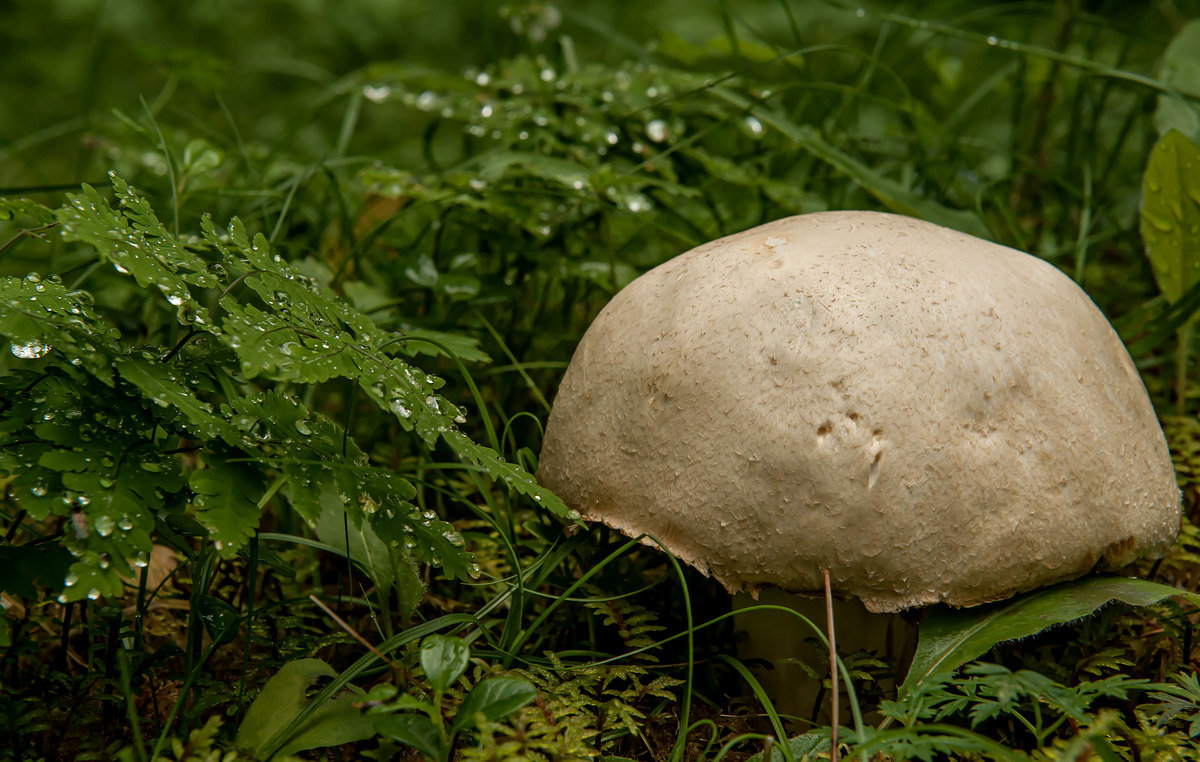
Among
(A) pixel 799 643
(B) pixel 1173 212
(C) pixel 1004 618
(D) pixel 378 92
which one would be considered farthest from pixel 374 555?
(B) pixel 1173 212

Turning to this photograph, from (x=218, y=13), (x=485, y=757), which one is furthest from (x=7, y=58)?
(x=485, y=757)

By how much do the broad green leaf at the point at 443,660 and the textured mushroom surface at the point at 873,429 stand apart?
412mm

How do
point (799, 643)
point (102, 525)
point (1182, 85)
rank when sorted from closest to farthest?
point (102, 525) → point (799, 643) → point (1182, 85)

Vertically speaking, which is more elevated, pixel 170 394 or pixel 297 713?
pixel 170 394

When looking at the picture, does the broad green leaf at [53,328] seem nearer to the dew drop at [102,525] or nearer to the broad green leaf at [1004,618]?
the dew drop at [102,525]

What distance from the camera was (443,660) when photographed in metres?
1.31

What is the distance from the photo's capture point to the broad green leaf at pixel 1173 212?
223 cm

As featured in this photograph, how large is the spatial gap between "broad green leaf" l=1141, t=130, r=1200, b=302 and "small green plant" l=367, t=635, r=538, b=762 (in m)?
2.10

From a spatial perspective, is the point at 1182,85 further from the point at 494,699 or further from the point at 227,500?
the point at 227,500

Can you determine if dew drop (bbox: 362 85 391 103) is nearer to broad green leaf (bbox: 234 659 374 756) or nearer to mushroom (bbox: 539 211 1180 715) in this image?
mushroom (bbox: 539 211 1180 715)

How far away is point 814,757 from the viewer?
1396mm

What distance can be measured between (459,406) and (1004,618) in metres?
1.48

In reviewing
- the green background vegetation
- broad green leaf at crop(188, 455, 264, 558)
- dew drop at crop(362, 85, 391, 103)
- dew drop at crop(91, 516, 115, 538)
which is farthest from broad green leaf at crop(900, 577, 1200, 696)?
dew drop at crop(362, 85, 391, 103)

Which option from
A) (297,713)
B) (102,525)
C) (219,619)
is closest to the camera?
(102,525)
